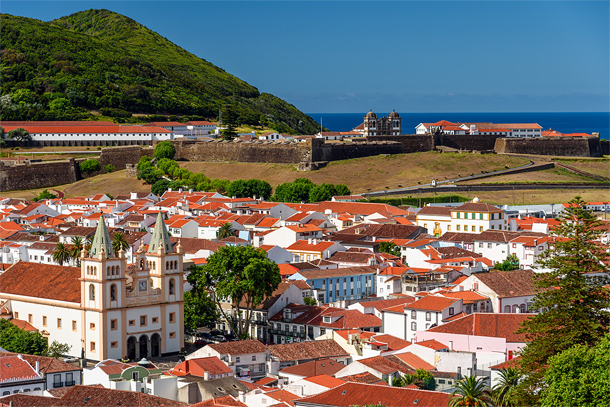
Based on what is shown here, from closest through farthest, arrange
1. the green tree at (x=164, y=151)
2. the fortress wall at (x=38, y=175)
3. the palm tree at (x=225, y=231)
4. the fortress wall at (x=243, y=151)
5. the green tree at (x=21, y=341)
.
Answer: the green tree at (x=21, y=341)
the palm tree at (x=225, y=231)
the fortress wall at (x=38, y=175)
the fortress wall at (x=243, y=151)
the green tree at (x=164, y=151)

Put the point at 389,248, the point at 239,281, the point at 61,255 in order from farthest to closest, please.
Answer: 1. the point at 389,248
2. the point at 61,255
3. the point at 239,281

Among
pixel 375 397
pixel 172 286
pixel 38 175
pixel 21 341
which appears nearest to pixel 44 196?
pixel 38 175

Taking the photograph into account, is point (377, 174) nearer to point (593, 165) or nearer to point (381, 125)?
point (381, 125)

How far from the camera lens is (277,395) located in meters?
31.0

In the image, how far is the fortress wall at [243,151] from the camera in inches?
4173

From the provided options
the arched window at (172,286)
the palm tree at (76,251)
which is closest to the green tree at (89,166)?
the palm tree at (76,251)

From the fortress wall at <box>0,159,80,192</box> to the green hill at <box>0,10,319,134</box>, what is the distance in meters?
20.0

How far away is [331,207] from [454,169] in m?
24.2

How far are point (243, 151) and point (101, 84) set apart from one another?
1495 inches

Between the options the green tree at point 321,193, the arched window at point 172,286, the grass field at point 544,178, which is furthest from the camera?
the grass field at point 544,178

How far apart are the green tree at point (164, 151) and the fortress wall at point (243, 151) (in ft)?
6.89

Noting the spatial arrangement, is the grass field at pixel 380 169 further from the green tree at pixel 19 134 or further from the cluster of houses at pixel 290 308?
the cluster of houses at pixel 290 308

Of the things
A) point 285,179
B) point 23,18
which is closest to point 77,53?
point 23,18

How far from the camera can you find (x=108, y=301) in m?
44.6
